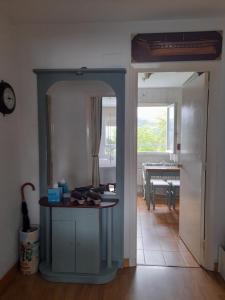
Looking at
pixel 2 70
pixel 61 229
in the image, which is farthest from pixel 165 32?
pixel 61 229

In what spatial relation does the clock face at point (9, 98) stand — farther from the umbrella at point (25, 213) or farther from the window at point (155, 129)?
the window at point (155, 129)

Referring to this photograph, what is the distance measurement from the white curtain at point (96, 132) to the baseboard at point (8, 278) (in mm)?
1081

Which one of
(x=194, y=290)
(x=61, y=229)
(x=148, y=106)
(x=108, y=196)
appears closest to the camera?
(x=194, y=290)

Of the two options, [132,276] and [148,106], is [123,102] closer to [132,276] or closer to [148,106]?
[132,276]

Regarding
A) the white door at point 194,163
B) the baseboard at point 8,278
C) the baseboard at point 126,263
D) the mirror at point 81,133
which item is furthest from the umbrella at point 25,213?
the white door at point 194,163

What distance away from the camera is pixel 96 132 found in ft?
7.50

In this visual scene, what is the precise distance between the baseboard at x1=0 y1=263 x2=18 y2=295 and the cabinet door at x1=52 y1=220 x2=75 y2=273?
1.35 feet

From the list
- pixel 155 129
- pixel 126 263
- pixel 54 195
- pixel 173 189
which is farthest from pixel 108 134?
pixel 155 129

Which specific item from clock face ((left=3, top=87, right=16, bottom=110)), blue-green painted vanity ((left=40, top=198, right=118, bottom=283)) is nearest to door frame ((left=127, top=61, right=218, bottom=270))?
blue-green painted vanity ((left=40, top=198, right=118, bottom=283))

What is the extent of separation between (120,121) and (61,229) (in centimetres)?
114

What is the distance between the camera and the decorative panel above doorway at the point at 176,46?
204cm

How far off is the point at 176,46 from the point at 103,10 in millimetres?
728

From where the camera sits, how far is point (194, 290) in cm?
191

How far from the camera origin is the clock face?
1931mm
